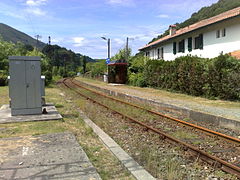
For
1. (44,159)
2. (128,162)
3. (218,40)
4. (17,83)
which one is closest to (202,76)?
(218,40)

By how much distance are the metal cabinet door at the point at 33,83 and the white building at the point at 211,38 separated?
11.9 m

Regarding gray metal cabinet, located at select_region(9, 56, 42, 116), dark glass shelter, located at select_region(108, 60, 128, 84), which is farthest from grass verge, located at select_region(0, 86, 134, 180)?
dark glass shelter, located at select_region(108, 60, 128, 84)

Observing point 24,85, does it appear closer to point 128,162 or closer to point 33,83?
point 33,83

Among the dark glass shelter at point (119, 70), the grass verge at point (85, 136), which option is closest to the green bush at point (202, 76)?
the grass verge at point (85, 136)

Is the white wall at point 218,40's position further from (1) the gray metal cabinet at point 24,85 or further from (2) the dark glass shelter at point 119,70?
(1) the gray metal cabinet at point 24,85

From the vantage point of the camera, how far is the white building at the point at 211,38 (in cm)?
1864

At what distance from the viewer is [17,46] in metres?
36.6

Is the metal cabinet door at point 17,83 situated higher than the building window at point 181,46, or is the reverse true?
the building window at point 181,46

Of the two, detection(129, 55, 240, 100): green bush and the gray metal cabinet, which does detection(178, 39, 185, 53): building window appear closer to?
detection(129, 55, 240, 100): green bush

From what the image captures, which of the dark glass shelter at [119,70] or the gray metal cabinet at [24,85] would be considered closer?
the gray metal cabinet at [24,85]

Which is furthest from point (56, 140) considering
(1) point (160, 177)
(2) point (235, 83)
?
(2) point (235, 83)

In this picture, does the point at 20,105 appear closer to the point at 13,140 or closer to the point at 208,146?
the point at 13,140

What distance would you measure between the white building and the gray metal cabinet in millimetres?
11999

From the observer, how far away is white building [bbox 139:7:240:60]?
1864 cm
